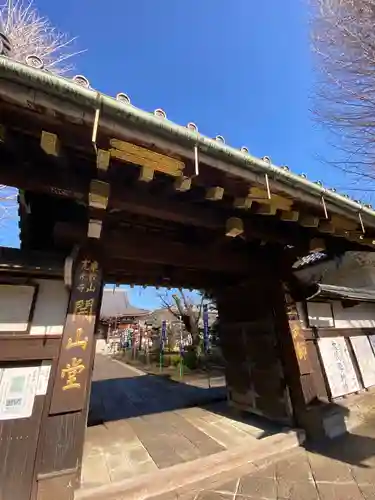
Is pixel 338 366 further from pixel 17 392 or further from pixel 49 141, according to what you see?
pixel 49 141

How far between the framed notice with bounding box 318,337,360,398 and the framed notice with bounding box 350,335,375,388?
1.12ft

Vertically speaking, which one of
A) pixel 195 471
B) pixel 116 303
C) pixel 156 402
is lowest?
pixel 195 471

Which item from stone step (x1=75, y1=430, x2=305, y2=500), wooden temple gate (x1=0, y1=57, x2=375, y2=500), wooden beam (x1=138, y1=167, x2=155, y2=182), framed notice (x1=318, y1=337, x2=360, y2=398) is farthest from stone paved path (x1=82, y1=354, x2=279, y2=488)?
wooden beam (x1=138, y1=167, x2=155, y2=182)

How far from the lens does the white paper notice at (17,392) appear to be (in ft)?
9.84

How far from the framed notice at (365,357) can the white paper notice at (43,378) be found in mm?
7136

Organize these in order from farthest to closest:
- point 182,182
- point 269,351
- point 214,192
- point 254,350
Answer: point 254,350
point 269,351
point 214,192
point 182,182

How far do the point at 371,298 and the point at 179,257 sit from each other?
6.41 metres

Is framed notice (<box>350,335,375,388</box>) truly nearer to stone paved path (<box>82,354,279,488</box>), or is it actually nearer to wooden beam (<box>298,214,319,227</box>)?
stone paved path (<box>82,354,279,488</box>)

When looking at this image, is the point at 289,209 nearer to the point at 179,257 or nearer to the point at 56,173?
the point at 179,257

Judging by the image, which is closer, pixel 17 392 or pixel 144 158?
pixel 144 158

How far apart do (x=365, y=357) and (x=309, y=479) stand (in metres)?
4.64

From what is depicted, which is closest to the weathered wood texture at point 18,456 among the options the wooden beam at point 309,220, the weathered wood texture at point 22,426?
the weathered wood texture at point 22,426

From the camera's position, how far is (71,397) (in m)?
3.11

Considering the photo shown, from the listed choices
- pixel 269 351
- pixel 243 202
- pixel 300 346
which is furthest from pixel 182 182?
pixel 269 351
